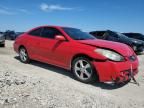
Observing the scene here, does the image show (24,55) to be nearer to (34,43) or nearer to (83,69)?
(34,43)

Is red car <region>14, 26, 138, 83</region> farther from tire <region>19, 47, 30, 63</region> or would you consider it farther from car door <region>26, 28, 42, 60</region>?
tire <region>19, 47, 30, 63</region>

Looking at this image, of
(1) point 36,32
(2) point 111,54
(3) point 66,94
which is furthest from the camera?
(1) point 36,32

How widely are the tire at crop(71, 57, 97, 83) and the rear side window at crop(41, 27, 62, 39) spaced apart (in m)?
1.31

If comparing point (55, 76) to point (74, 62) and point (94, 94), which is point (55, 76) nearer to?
point (74, 62)

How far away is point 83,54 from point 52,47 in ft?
4.52

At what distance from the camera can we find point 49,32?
7.84m

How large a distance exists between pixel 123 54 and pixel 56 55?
2.16m

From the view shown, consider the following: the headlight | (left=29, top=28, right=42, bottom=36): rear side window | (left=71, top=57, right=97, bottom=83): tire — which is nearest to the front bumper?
the headlight

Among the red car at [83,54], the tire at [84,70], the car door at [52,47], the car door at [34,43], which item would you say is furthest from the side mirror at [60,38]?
the car door at [34,43]

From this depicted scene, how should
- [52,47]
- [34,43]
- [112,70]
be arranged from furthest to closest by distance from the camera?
[34,43] < [52,47] < [112,70]

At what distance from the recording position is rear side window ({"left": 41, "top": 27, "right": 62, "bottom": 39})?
7.56 m

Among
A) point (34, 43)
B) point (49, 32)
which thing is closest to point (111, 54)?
point (49, 32)

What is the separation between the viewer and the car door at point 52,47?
7.07 meters

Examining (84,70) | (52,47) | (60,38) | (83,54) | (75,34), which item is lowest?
(84,70)
